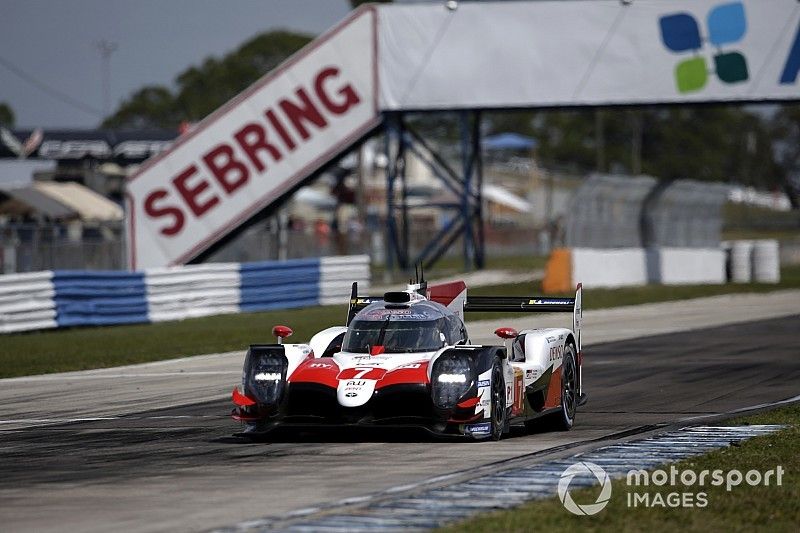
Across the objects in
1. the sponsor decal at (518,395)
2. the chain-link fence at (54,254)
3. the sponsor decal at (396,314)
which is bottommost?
the sponsor decal at (518,395)

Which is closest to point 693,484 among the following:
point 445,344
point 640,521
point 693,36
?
point 640,521

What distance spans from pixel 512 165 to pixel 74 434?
282ft

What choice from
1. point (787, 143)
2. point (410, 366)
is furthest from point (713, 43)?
point (787, 143)

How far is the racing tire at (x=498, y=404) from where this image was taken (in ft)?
38.0

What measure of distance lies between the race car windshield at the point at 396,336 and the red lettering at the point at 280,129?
23.5 meters

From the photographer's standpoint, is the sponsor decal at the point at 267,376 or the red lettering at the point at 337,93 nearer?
the sponsor decal at the point at 267,376

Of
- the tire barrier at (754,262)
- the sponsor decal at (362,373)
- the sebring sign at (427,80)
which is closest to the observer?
the sponsor decal at (362,373)

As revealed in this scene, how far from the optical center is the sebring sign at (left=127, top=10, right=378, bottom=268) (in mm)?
35500

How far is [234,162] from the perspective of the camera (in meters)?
35.6

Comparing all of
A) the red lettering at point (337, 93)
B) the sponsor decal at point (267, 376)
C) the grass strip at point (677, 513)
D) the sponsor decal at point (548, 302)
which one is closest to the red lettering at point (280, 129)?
the red lettering at point (337, 93)

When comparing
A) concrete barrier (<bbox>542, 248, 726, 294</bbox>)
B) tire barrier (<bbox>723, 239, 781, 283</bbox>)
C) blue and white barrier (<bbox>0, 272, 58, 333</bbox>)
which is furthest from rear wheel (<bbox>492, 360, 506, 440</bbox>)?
tire barrier (<bbox>723, 239, 781, 283</bbox>)

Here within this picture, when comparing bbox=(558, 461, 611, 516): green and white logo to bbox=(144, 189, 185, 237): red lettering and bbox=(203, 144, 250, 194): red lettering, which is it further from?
bbox=(144, 189, 185, 237): red lettering

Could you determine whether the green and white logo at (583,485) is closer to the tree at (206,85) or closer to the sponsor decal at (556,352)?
the sponsor decal at (556,352)

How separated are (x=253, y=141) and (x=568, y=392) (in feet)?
76.1
